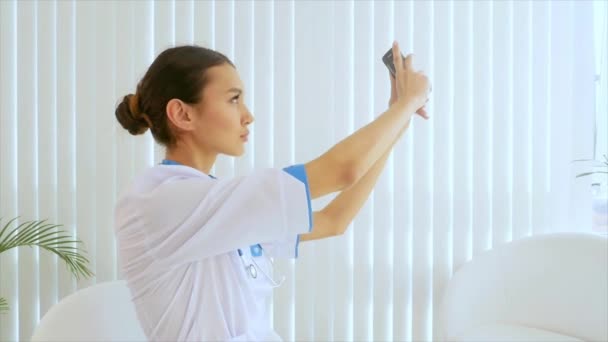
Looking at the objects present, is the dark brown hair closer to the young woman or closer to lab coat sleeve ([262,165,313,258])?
the young woman

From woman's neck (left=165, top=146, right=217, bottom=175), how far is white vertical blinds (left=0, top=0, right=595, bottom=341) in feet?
4.73

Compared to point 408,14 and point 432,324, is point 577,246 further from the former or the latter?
point 408,14

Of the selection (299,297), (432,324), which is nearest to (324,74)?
(299,297)

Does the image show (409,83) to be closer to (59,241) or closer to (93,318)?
(93,318)

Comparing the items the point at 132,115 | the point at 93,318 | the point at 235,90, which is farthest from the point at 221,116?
the point at 93,318

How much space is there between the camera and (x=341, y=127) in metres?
2.94

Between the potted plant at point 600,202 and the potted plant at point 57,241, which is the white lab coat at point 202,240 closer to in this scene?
the potted plant at point 57,241

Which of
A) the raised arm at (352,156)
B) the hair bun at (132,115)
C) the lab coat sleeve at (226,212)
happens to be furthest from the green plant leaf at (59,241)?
the raised arm at (352,156)

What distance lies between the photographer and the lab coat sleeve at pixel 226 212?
1.14 meters

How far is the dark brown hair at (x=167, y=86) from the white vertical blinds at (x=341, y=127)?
141cm

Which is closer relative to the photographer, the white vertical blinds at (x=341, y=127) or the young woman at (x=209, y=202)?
the young woman at (x=209, y=202)

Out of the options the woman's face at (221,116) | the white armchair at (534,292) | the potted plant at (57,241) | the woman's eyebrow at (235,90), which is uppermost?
→ the woman's eyebrow at (235,90)

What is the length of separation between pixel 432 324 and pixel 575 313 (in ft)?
2.11

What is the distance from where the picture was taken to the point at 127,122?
1439 millimetres
